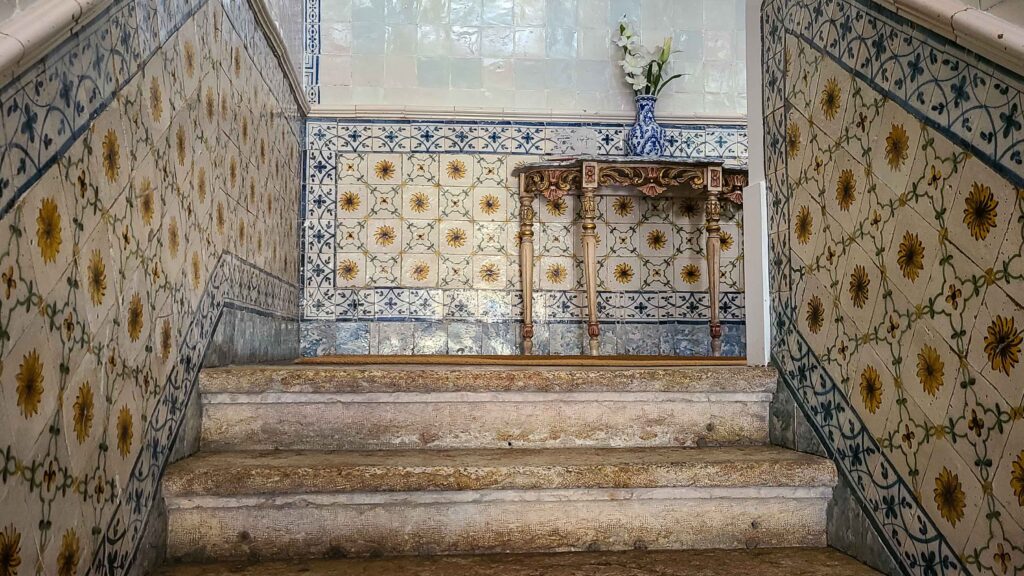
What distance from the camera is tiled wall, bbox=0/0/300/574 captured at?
0.90m

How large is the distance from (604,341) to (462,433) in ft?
6.64

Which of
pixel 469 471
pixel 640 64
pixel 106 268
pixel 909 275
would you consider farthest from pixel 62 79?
pixel 640 64

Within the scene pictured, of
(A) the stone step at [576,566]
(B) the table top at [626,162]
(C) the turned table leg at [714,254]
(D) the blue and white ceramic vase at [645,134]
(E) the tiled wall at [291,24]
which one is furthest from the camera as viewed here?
(D) the blue and white ceramic vase at [645,134]

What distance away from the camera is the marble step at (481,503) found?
1.34 m

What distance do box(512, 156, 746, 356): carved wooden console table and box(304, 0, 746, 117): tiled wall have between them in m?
0.54

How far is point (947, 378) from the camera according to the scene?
112 centimetres

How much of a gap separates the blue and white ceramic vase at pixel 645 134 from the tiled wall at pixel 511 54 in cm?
18

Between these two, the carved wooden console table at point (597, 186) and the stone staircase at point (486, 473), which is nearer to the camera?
the stone staircase at point (486, 473)

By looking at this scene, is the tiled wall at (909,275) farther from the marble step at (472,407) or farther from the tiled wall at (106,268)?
the tiled wall at (106,268)

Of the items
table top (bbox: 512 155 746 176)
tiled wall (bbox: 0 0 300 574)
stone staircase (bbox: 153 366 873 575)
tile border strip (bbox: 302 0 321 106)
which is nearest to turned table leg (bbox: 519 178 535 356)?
table top (bbox: 512 155 746 176)

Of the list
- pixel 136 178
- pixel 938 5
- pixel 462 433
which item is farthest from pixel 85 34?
pixel 938 5

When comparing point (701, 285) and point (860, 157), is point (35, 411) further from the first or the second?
point (701, 285)

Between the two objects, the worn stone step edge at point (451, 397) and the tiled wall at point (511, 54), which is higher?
the tiled wall at point (511, 54)

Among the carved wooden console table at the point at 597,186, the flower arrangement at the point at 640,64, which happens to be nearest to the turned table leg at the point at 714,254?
the carved wooden console table at the point at 597,186
